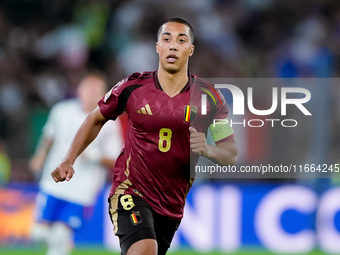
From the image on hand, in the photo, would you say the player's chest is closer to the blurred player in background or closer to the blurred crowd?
the blurred player in background

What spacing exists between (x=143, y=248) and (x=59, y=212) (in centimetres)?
317

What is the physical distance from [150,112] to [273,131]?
406cm

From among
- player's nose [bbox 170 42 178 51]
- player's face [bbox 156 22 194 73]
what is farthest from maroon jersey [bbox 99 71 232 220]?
player's nose [bbox 170 42 178 51]

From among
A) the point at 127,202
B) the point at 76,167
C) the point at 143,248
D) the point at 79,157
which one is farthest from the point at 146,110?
the point at 76,167

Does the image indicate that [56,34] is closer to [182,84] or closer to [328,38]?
[328,38]

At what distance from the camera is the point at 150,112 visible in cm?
424

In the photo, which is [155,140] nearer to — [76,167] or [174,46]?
[174,46]

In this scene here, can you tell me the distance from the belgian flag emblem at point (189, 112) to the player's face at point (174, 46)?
31 cm

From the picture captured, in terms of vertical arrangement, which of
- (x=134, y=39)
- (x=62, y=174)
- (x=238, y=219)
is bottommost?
(x=62, y=174)

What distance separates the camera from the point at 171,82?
4.35m

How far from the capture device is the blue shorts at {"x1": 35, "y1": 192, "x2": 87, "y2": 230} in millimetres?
6789

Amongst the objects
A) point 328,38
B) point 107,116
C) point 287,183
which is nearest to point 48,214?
point 107,116

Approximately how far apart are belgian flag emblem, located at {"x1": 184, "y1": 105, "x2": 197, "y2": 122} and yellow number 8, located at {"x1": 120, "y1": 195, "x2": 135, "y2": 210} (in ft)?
2.34

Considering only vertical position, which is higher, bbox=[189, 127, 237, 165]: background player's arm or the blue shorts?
bbox=[189, 127, 237, 165]: background player's arm
